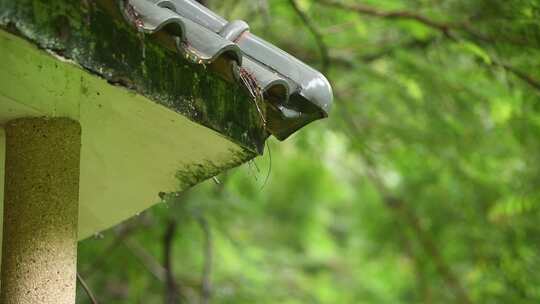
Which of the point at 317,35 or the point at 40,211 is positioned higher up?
the point at 40,211

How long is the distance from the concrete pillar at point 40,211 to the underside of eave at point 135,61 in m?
0.40

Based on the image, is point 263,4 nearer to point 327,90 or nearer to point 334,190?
point 327,90

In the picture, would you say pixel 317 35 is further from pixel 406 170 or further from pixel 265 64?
pixel 265 64

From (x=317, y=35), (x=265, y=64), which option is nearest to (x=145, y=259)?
(x=317, y=35)

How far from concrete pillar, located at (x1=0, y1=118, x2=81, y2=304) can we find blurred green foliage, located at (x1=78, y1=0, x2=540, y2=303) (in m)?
1.48

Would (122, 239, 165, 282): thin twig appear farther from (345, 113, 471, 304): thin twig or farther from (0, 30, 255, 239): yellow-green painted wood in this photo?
(0, 30, 255, 239): yellow-green painted wood

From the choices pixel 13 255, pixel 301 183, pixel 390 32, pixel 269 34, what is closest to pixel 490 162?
pixel 390 32

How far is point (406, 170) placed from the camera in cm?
640

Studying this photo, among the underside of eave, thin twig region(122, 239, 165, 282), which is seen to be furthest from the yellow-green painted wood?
thin twig region(122, 239, 165, 282)

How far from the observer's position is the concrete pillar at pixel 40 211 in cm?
241

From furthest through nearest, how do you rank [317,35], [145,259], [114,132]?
[145,259]
[317,35]
[114,132]

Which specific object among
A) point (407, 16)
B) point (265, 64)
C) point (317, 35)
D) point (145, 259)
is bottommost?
point (145, 259)

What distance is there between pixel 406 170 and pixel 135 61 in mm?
4387

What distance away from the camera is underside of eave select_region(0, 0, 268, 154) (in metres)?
2.02
